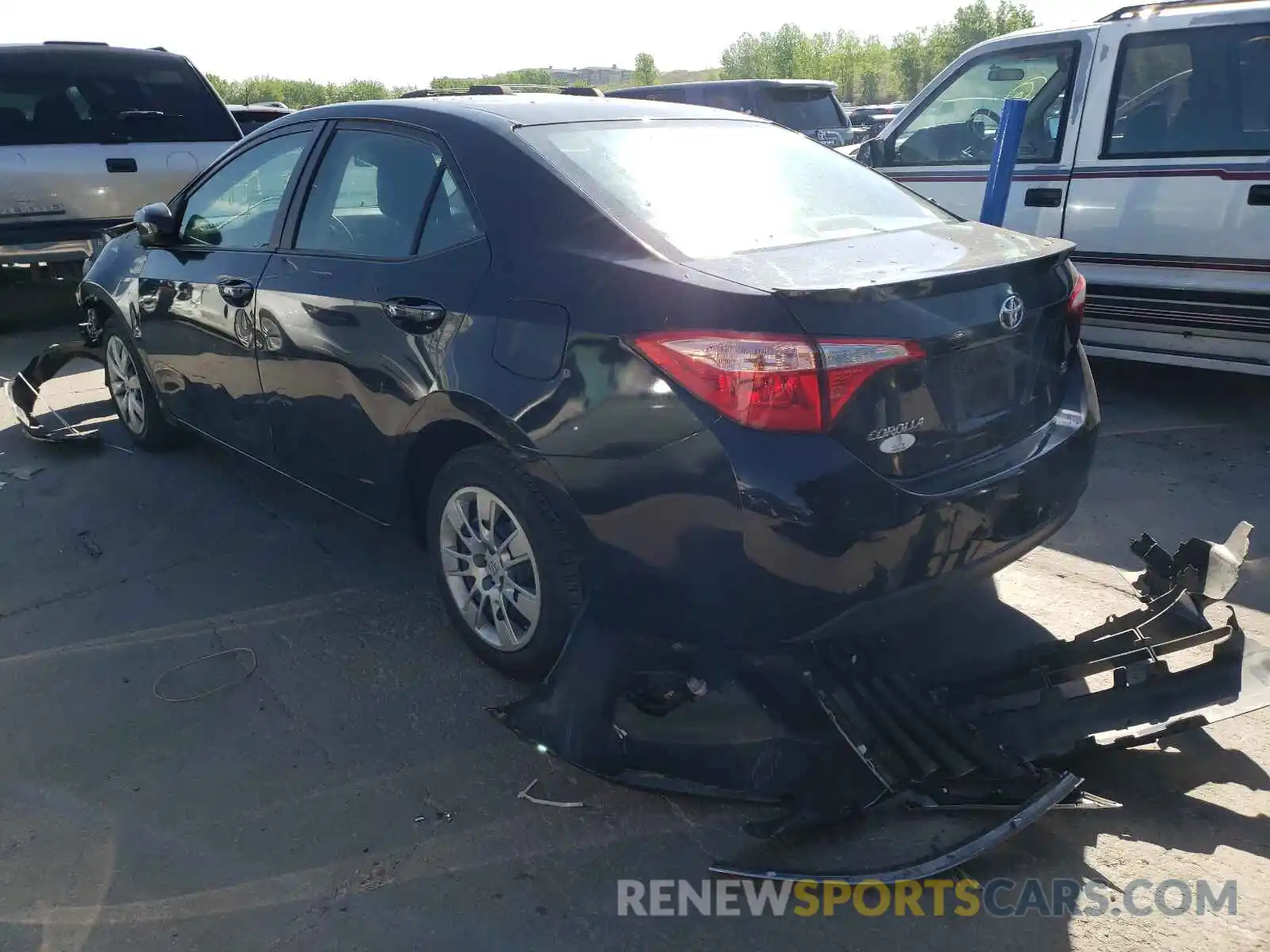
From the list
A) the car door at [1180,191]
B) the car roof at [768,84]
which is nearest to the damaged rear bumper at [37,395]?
the car door at [1180,191]

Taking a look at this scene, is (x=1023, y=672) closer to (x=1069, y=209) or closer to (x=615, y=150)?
(x=615, y=150)

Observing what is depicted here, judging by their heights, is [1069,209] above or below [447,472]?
above

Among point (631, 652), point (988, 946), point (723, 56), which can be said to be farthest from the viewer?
point (723, 56)

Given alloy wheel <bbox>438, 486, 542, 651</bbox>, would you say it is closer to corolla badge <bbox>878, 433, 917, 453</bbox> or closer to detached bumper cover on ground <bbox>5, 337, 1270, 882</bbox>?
detached bumper cover on ground <bbox>5, 337, 1270, 882</bbox>

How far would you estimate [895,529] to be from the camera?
251cm

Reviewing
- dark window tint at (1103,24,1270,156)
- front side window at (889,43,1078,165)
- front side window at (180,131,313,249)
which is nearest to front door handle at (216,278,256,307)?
front side window at (180,131,313,249)

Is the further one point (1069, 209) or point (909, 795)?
point (1069, 209)

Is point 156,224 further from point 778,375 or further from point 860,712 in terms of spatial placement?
point 860,712

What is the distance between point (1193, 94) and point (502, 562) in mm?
4468

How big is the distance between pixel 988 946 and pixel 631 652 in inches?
41.6

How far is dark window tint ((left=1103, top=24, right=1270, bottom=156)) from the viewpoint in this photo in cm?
506

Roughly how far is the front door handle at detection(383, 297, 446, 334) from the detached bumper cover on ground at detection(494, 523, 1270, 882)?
983 mm

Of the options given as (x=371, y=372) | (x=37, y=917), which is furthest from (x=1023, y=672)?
(x=37, y=917)

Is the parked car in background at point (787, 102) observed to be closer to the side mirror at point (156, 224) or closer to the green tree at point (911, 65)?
the side mirror at point (156, 224)
